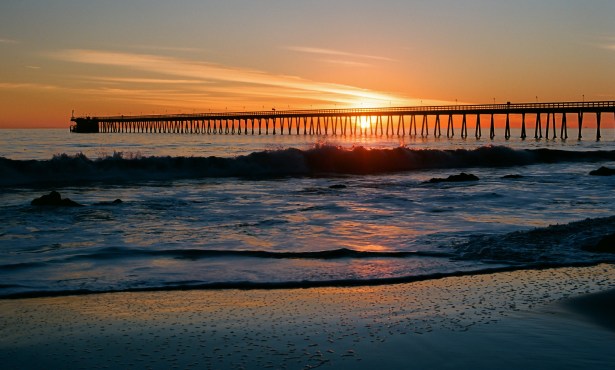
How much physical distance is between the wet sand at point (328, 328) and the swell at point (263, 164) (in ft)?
61.1

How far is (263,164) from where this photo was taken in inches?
1260

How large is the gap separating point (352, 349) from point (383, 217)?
8253mm

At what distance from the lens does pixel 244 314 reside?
5.38 metres

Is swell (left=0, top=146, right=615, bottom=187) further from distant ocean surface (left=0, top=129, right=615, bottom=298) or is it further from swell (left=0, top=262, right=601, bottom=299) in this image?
swell (left=0, top=262, right=601, bottom=299)

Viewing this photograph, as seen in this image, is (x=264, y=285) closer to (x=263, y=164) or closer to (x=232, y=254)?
(x=232, y=254)

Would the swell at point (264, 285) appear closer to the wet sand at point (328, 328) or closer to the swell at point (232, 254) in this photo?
the wet sand at point (328, 328)

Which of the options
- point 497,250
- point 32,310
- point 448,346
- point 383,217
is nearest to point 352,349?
point 448,346

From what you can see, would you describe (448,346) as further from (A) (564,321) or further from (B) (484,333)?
(A) (564,321)

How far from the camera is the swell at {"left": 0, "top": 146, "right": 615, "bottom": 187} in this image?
25.2 metres

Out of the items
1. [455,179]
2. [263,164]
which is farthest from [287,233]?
[263,164]

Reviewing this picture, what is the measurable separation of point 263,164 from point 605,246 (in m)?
24.6

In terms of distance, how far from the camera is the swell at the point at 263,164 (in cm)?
2517

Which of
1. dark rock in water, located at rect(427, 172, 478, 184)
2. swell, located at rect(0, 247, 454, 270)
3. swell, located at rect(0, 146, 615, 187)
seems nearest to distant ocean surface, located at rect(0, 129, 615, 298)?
swell, located at rect(0, 247, 454, 270)

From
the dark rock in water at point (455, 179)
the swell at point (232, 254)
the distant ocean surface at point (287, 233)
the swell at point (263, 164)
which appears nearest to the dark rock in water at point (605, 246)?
the distant ocean surface at point (287, 233)
